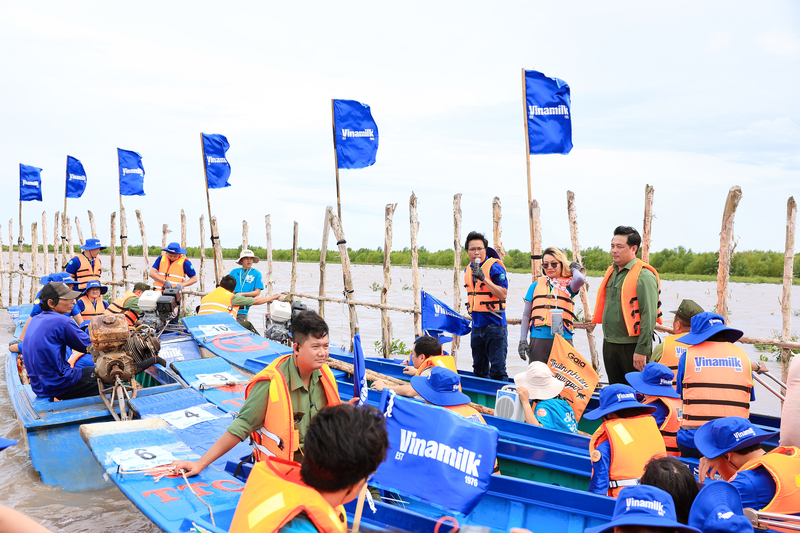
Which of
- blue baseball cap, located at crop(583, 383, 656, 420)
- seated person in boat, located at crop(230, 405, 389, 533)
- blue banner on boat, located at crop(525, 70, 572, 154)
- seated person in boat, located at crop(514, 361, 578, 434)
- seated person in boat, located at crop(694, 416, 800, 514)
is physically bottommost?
seated person in boat, located at crop(514, 361, 578, 434)

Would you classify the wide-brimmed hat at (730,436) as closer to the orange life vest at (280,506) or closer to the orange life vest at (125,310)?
the orange life vest at (280,506)

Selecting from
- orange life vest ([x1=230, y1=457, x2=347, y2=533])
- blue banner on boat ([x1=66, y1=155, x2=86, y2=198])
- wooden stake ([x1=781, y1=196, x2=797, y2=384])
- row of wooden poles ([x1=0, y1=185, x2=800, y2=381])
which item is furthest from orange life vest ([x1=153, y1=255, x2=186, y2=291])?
blue banner on boat ([x1=66, y1=155, x2=86, y2=198])

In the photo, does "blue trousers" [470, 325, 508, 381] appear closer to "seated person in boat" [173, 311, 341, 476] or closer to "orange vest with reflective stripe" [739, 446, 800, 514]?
"seated person in boat" [173, 311, 341, 476]

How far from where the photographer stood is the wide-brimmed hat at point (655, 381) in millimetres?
3559

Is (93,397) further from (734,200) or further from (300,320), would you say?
(734,200)

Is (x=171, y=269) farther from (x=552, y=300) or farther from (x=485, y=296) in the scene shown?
(x=552, y=300)

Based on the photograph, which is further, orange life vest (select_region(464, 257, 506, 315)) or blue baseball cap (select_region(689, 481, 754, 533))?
orange life vest (select_region(464, 257, 506, 315))

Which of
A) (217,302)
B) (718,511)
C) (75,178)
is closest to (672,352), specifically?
(718,511)

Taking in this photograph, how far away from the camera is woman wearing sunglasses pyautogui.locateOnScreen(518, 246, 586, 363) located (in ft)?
16.6

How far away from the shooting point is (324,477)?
5.00 feet

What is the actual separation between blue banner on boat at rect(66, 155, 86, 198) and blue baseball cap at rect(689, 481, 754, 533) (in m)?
16.3

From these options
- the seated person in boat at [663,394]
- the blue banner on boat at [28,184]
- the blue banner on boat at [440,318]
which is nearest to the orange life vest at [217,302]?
the blue banner on boat at [440,318]

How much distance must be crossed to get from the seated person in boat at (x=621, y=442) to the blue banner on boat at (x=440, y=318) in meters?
3.37

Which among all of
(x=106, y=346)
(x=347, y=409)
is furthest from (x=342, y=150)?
(x=347, y=409)
